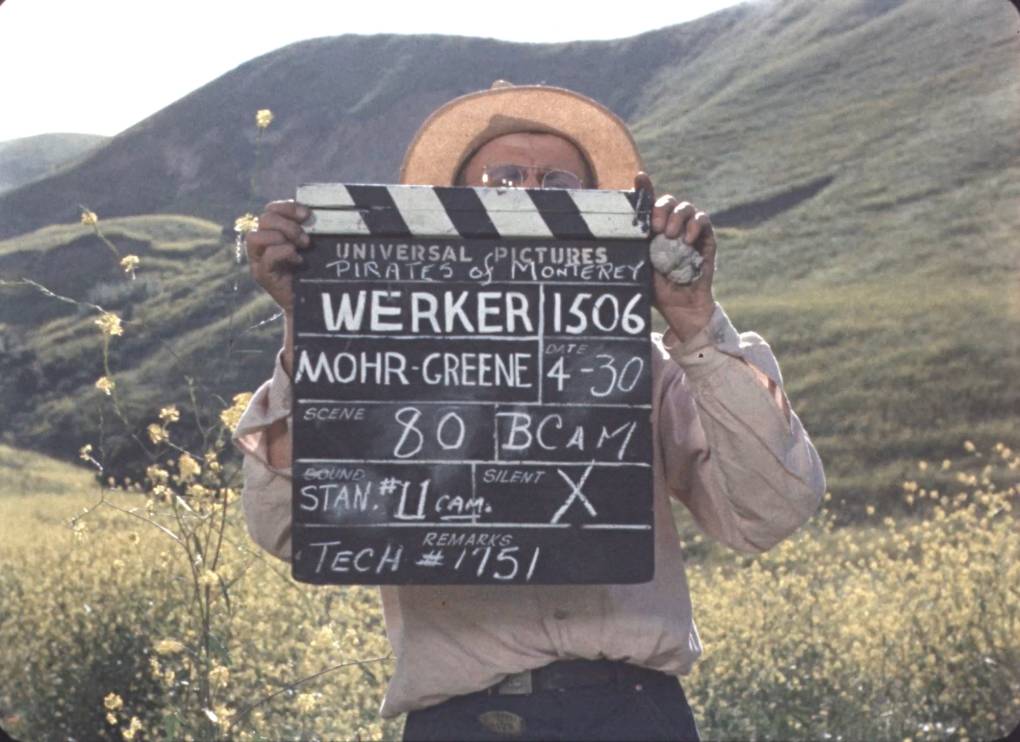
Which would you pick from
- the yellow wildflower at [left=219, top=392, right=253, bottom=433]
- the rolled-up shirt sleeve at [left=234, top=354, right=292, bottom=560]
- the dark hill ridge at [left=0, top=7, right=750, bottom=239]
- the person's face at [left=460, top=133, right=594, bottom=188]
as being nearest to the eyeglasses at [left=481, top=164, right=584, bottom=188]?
the person's face at [left=460, top=133, right=594, bottom=188]

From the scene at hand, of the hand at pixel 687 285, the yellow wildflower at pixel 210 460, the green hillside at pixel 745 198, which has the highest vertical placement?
the hand at pixel 687 285

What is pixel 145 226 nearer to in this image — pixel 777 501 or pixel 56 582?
pixel 56 582

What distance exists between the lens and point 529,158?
3494 mm

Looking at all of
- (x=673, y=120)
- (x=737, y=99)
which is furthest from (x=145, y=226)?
(x=737, y=99)

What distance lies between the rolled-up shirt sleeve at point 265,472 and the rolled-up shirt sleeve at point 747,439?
2.76 feet

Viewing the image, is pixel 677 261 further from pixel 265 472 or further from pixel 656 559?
pixel 265 472

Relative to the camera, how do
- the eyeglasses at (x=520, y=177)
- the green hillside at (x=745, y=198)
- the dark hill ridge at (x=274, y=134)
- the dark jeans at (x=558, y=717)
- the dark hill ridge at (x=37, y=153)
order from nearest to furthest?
the dark jeans at (x=558, y=717) → the eyeglasses at (x=520, y=177) → the dark hill ridge at (x=37, y=153) → the green hillside at (x=745, y=198) → the dark hill ridge at (x=274, y=134)

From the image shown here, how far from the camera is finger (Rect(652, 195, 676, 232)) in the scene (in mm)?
3107

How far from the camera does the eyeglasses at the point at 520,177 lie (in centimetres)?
342

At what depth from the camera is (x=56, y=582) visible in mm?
7645

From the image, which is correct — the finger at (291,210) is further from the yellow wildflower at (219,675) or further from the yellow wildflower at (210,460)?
the yellow wildflower at (210,460)

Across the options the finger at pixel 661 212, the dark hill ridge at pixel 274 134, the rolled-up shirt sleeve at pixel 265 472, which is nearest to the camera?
the finger at pixel 661 212

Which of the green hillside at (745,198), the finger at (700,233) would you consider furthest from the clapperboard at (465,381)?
the green hillside at (745,198)

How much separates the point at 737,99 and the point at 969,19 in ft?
19.3
